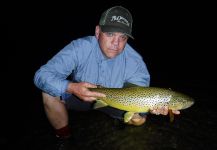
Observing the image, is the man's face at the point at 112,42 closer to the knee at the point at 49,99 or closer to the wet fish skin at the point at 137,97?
the wet fish skin at the point at 137,97

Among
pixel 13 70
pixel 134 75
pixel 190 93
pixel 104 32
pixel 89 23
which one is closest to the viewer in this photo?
pixel 104 32

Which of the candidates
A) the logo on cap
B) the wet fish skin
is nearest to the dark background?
the wet fish skin

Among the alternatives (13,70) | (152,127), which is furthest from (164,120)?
(13,70)

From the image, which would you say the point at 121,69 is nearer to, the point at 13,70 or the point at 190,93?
the point at 190,93

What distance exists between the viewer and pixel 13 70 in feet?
25.7

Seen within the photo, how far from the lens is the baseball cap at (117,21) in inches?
143

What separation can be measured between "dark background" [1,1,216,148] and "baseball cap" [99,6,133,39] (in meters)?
2.17

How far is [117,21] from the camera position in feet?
12.0

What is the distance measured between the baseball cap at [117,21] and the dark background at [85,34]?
2.17 m

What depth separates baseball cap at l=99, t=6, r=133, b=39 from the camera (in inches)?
143

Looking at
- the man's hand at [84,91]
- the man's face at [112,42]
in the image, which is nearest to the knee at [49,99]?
the man's hand at [84,91]

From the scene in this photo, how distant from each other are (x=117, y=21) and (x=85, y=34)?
13.0 metres

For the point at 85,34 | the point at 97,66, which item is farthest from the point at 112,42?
the point at 85,34

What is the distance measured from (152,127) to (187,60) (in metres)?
7.11
